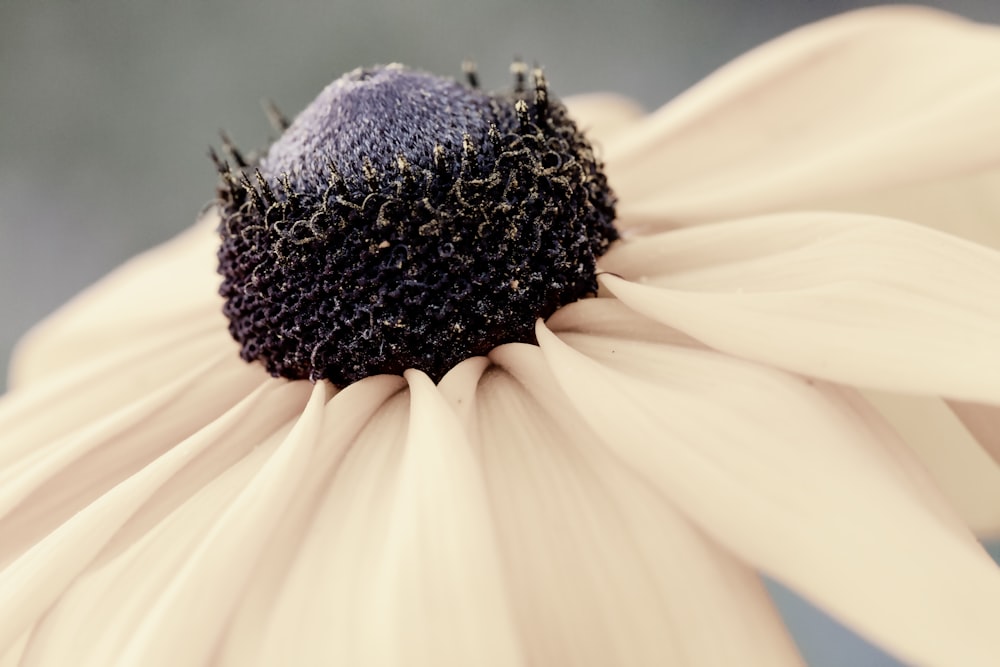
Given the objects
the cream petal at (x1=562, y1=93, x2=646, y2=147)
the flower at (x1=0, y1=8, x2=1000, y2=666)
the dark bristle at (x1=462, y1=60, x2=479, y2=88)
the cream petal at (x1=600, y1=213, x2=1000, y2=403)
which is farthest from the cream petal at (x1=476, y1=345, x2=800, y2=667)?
the cream petal at (x1=562, y1=93, x2=646, y2=147)

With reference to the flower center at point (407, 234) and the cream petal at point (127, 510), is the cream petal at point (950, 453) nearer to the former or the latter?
the flower center at point (407, 234)

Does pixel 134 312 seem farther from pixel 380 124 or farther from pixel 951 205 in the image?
pixel 951 205

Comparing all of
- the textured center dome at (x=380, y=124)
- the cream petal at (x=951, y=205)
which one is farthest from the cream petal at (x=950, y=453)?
the textured center dome at (x=380, y=124)

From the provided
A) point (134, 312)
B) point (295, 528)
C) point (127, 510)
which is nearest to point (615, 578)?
point (295, 528)

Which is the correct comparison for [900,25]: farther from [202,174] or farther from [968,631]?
[202,174]

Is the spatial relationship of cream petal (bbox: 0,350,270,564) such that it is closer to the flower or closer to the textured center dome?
the flower

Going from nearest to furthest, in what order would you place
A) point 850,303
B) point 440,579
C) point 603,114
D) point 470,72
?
point 440,579, point 850,303, point 470,72, point 603,114
